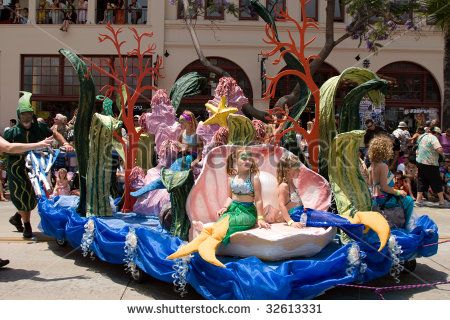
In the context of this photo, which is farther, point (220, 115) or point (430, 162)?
point (430, 162)

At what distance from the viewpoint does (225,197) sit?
522 cm

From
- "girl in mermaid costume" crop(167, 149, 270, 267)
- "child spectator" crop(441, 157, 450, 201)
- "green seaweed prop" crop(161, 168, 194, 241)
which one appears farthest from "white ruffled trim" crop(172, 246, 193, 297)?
"child spectator" crop(441, 157, 450, 201)

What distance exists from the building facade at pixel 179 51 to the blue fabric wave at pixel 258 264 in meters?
11.5

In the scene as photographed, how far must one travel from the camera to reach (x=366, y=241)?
4777 millimetres

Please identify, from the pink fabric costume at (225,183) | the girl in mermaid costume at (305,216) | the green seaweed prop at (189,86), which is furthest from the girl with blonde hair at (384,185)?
the green seaweed prop at (189,86)

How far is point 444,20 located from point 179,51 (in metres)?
7.97

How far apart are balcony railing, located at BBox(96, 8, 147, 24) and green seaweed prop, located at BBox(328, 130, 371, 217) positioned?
504 inches

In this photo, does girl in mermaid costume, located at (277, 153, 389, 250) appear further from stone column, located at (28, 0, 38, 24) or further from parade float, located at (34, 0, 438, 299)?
stone column, located at (28, 0, 38, 24)

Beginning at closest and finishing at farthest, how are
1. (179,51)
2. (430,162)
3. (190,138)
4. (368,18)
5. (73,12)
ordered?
(190,138), (430,162), (368,18), (179,51), (73,12)

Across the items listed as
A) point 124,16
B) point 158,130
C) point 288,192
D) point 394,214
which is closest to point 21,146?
point 288,192

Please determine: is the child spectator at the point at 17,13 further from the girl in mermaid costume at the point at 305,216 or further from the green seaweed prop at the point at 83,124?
the girl in mermaid costume at the point at 305,216

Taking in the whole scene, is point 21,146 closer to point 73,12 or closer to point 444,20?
point 444,20

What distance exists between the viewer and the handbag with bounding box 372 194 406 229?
221 inches

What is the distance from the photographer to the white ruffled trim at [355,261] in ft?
14.3
